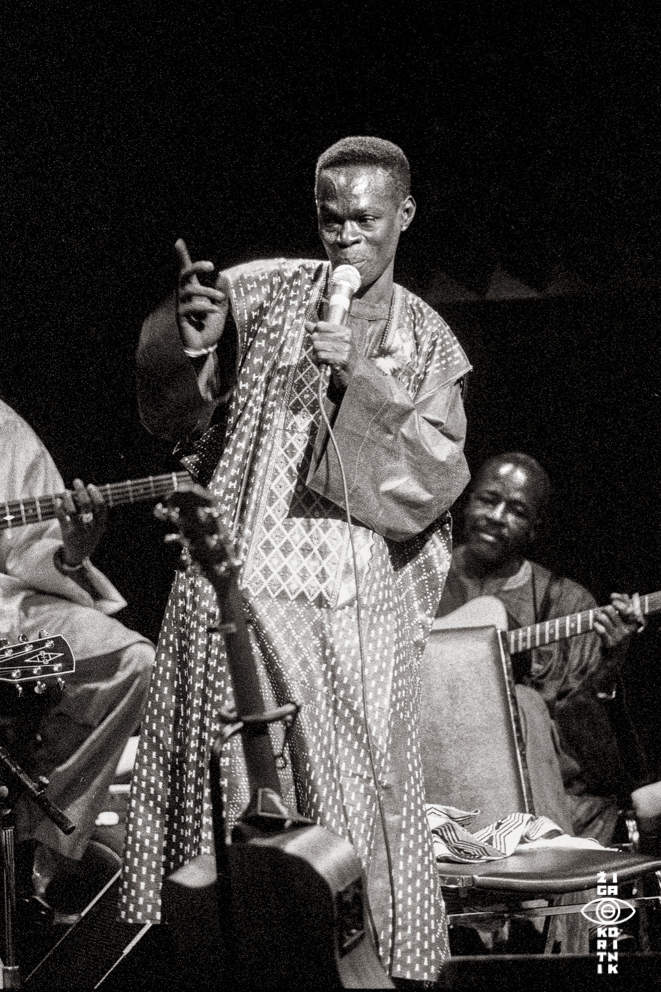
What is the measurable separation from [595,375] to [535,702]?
168cm

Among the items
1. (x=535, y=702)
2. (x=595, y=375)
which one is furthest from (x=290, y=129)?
(x=535, y=702)

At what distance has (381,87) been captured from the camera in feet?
13.1

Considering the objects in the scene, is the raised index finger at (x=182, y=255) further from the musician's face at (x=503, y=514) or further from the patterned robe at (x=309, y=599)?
the musician's face at (x=503, y=514)

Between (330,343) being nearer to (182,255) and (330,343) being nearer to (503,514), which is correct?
(182,255)

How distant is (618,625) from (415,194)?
73.1 inches

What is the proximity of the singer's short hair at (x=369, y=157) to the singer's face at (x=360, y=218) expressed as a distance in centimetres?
1

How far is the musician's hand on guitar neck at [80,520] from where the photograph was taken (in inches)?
119

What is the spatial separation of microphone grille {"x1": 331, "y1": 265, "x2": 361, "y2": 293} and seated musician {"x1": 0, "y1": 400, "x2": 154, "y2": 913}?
1.70 metres

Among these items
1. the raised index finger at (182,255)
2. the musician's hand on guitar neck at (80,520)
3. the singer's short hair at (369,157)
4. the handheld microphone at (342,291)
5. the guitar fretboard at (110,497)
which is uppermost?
the singer's short hair at (369,157)

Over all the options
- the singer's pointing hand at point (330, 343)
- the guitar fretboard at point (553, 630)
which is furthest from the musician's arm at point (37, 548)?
the singer's pointing hand at point (330, 343)

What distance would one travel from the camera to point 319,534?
2.13 metres

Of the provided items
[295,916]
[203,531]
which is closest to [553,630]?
[203,531]

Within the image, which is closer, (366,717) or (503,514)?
(366,717)

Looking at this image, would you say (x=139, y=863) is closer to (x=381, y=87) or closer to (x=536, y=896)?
(x=536, y=896)
